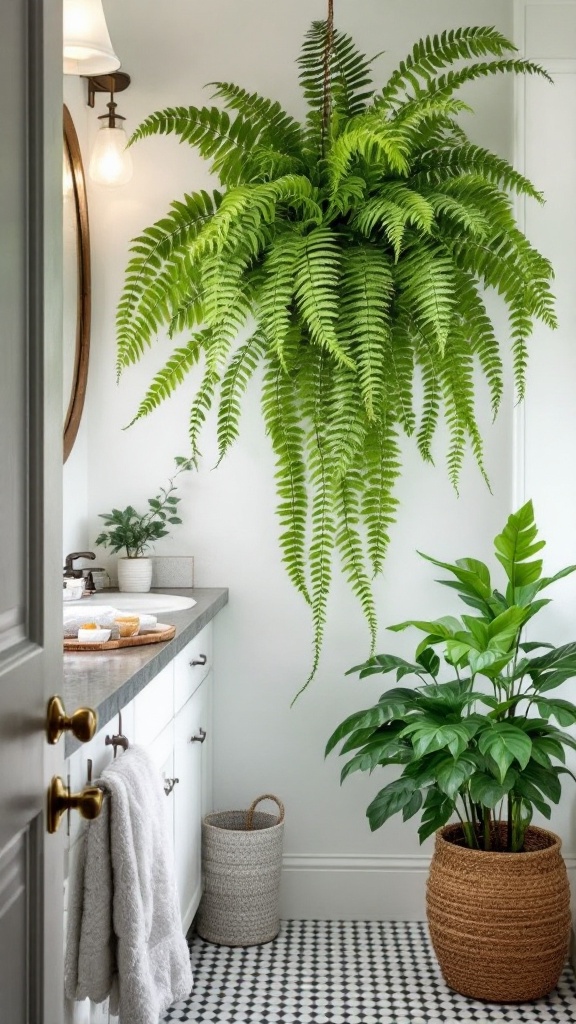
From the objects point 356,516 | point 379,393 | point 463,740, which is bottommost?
point 463,740

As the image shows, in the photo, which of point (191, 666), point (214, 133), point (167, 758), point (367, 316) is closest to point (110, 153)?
point (214, 133)

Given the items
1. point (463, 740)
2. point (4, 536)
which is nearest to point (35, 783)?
point (4, 536)

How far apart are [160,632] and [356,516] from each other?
966 mm

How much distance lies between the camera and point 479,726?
2.42 meters

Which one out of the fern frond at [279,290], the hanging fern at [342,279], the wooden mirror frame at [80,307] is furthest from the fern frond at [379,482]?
the wooden mirror frame at [80,307]

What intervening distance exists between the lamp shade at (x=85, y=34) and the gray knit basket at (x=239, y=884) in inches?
73.0

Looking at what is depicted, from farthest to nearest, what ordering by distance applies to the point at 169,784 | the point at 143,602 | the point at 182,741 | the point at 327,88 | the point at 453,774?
the point at 327,88, the point at 143,602, the point at 182,741, the point at 453,774, the point at 169,784

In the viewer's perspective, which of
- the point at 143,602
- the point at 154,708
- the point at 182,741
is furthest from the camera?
the point at 143,602

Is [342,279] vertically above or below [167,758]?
above

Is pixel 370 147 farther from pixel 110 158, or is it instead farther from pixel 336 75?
pixel 110 158

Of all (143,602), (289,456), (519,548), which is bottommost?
(143,602)

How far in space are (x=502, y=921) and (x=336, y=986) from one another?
440mm

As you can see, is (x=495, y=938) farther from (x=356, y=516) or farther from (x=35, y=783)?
(x=35, y=783)

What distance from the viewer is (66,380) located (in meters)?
2.83
